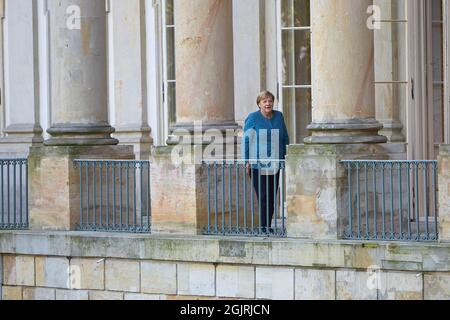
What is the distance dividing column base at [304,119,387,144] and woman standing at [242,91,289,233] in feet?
2.17

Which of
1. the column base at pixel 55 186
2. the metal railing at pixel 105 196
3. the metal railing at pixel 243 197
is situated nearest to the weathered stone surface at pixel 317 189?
the metal railing at pixel 243 197

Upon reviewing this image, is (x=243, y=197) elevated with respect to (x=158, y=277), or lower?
elevated

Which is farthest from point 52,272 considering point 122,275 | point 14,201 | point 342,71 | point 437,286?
point 437,286

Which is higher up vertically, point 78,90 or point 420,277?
point 78,90

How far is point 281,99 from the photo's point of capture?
2481 cm

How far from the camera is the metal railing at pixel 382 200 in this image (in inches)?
762

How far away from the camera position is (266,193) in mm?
20438

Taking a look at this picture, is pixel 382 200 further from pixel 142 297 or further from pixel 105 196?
pixel 105 196

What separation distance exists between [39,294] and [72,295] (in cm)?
60

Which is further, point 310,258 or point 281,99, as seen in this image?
point 281,99

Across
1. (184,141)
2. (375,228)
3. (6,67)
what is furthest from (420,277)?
(6,67)

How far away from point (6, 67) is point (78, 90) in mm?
5178

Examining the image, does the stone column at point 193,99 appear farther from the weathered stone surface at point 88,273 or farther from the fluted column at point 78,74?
the fluted column at point 78,74
